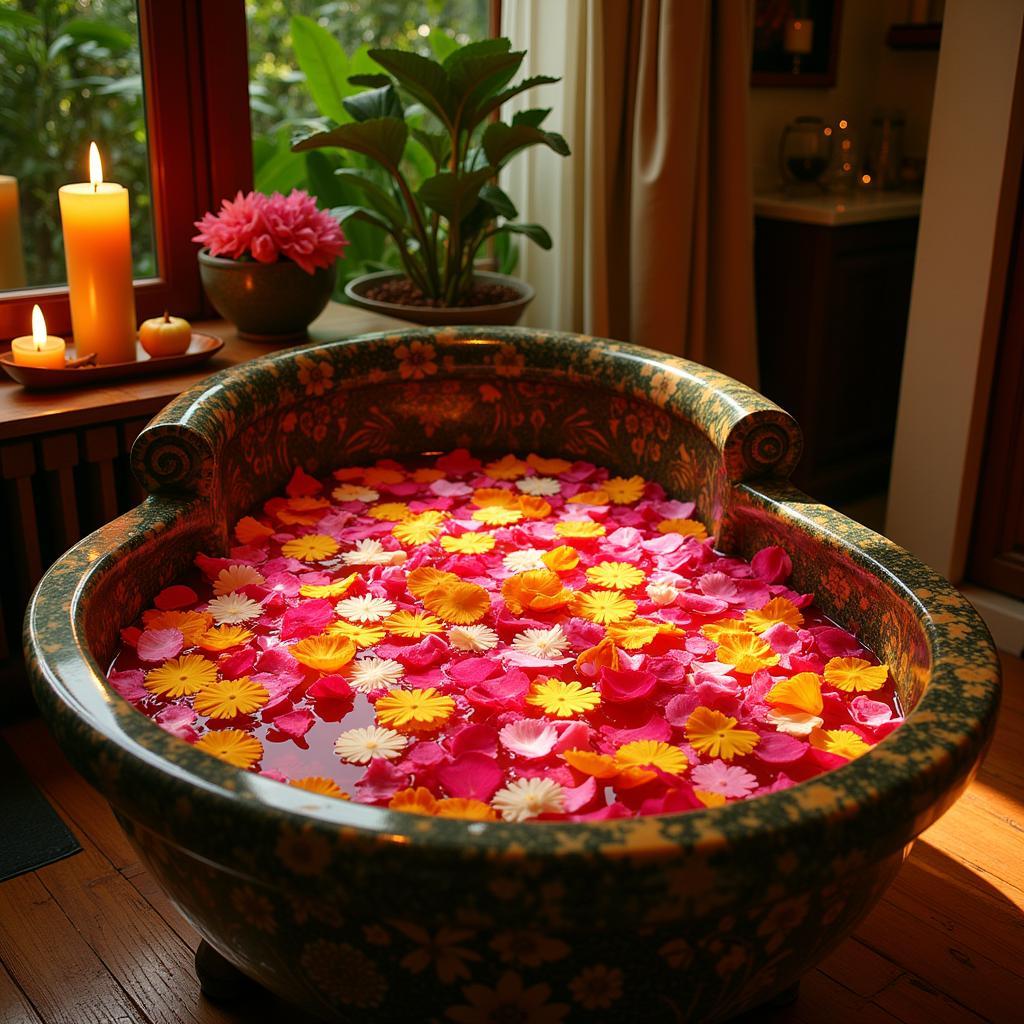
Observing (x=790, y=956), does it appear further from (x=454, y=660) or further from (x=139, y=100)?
(x=139, y=100)

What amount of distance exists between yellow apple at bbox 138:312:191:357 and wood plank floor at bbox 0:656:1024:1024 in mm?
712

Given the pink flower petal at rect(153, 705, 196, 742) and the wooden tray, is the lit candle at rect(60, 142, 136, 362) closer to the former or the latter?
the wooden tray

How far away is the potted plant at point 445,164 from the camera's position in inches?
81.0

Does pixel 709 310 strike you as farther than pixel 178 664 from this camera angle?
Yes

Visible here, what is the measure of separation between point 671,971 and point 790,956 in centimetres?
12

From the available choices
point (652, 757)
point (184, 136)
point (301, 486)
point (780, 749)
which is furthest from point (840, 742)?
point (184, 136)

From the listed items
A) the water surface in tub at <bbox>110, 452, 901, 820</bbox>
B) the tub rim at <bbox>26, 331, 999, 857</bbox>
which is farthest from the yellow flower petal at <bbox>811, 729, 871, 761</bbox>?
the tub rim at <bbox>26, 331, 999, 857</bbox>

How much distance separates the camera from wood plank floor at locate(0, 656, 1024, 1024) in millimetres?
1346

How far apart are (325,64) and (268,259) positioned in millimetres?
662

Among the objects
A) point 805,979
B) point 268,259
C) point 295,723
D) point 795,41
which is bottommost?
point 805,979

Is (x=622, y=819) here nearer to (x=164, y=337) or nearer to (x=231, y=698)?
(x=231, y=698)

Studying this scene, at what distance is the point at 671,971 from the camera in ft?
2.91

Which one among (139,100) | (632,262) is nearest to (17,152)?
(139,100)

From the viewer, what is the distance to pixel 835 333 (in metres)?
2.74
